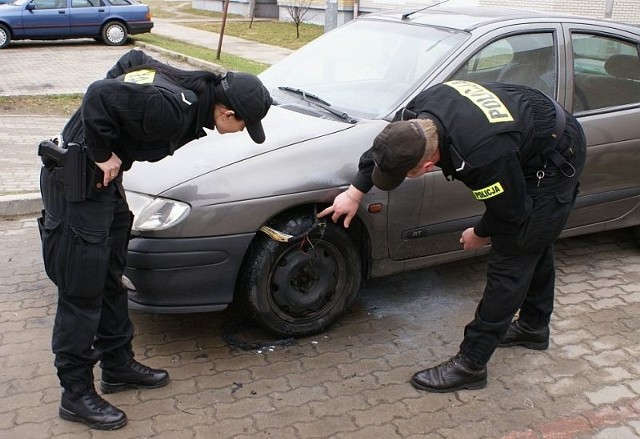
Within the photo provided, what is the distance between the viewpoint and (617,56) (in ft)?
13.9

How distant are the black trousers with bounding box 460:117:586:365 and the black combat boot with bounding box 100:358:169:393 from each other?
4.70 ft

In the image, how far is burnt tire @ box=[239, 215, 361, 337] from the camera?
3211 millimetres

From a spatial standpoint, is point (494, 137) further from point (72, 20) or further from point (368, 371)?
point (72, 20)

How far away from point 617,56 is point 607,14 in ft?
25.3

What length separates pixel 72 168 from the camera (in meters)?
2.51

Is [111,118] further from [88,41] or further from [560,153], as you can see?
[88,41]

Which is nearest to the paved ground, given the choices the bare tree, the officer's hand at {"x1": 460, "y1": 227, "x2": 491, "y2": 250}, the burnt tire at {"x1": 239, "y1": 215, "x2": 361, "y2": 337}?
the burnt tire at {"x1": 239, "y1": 215, "x2": 361, "y2": 337}

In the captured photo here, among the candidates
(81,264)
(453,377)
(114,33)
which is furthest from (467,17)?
(114,33)

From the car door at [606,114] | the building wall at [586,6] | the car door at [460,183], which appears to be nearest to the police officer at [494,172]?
the car door at [460,183]

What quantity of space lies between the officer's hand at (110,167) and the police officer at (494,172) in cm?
98

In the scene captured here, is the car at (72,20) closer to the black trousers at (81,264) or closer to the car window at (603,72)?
the car window at (603,72)

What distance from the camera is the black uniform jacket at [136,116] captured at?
93.8 inches

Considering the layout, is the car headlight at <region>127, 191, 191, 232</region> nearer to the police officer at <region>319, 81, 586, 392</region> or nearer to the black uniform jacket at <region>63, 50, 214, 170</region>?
the black uniform jacket at <region>63, 50, 214, 170</region>

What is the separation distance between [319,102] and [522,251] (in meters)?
1.49
